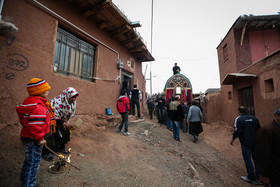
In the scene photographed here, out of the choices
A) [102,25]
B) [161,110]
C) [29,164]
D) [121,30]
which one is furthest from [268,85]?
[29,164]

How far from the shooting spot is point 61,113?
8.79 ft

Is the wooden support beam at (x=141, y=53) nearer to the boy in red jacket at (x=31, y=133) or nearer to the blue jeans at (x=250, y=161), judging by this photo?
the blue jeans at (x=250, y=161)

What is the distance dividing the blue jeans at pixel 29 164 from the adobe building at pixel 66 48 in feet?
5.38

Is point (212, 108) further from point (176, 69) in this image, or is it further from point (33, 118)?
point (33, 118)

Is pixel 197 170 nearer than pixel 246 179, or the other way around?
pixel 246 179

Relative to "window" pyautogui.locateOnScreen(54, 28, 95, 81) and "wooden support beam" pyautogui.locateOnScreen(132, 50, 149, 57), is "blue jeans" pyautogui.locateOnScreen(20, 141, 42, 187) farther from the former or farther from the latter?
"wooden support beam" pyautogui.locateOnScreen(132, 50, 149, 57)

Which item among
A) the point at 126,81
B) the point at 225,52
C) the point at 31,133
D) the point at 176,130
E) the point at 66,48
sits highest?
the point at 225,52

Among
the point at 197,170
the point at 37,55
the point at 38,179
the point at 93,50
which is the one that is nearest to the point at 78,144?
the point at 38,179

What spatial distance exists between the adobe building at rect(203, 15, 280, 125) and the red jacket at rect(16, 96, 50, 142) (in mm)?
6402

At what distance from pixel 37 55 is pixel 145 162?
3.76 metres

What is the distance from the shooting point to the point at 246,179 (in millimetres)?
3295

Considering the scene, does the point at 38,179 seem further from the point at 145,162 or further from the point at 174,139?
the point at 174,139

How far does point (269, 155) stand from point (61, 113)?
11.0 ft

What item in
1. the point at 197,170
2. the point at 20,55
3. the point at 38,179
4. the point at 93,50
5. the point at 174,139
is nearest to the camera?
the point at 38,179
